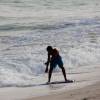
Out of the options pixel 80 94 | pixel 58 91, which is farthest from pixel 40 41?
pixel 80 94

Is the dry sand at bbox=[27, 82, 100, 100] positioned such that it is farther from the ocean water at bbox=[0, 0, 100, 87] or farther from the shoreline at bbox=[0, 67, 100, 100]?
the ocean water at bbox=[0, 0, 100, 87]

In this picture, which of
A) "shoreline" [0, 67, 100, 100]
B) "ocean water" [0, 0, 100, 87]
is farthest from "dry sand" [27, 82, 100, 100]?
"ocean water" [0, 0, 100, 87]

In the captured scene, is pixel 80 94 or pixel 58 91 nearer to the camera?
pixel 80 94

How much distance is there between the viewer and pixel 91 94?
9516 millimetres

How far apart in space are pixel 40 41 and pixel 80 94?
405 inches

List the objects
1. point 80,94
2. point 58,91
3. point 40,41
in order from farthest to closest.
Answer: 1. point 40,41
2. point 58,91
3. point 80,94

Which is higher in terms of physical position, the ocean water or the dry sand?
the ocean water

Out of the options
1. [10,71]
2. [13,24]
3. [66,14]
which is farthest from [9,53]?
[66,14]

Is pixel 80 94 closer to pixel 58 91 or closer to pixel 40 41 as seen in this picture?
pixel 58 91

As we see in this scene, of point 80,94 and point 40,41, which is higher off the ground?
point 40,41

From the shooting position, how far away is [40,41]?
19859 millimetres

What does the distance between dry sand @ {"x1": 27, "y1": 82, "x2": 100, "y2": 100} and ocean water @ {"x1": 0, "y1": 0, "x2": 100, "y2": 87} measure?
2.23 metres

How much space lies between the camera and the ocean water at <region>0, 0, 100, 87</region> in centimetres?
1416

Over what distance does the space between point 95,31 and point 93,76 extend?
1124cm
